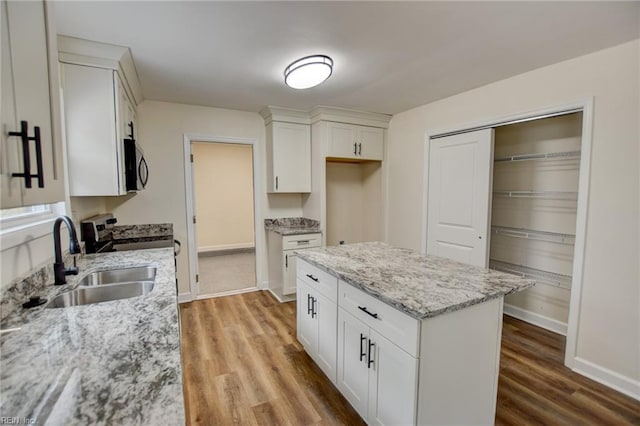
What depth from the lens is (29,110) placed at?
918 mm

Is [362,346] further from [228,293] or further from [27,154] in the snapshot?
[228,293]

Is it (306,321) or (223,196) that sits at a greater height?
(223,196)

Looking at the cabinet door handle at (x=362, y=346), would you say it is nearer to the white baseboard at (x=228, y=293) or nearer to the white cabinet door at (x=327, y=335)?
the white cabinet door at (x=327, y=335)

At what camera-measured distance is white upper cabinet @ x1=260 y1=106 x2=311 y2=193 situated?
358 cm

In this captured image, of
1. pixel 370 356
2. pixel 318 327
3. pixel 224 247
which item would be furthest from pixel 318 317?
pixel 224 247

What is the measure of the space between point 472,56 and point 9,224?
2972mm

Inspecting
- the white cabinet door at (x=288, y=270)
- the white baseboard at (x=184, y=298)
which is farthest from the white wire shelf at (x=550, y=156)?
the white baseboard at (x=184, y=298)

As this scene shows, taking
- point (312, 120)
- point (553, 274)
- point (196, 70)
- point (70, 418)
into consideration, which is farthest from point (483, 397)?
point (312, 120)

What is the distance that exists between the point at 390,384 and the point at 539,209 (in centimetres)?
255

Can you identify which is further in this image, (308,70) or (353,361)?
(308,70)

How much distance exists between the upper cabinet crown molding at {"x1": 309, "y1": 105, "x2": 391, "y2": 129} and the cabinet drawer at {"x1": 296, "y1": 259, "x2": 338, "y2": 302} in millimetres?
1996

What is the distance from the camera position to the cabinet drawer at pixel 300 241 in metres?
3.42

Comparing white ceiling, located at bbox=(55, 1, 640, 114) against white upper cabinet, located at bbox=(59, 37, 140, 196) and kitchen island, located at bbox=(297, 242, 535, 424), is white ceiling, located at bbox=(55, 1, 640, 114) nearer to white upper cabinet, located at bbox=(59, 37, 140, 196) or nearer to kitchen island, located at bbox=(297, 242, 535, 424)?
white upper cabinet, located at bbox=(59, 37, 140, 196)

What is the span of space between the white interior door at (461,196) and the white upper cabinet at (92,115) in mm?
3029
